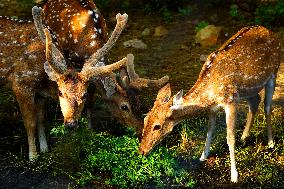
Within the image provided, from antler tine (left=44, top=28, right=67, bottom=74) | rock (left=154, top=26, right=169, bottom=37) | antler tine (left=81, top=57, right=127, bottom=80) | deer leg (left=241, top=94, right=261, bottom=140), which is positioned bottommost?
deer leg (left=241, top=94, right=261, bottom=140)

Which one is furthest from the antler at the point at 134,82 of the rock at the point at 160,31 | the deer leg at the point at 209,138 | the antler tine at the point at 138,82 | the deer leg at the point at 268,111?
the rock at the point at 160,31

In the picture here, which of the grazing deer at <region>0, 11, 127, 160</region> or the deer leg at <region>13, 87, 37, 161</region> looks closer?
the grazing deer at <region>0, 11, 127, 160</region>

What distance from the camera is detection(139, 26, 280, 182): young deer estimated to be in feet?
22.9

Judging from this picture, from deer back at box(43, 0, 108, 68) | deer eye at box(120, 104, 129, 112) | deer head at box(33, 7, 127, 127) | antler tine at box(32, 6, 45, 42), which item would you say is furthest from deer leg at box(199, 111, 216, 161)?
antler tine at box(32, 6, 45, 42)

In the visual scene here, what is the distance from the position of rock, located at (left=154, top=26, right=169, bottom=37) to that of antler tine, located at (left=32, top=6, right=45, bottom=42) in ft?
16.6

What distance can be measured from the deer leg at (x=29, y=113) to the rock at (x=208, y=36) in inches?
197

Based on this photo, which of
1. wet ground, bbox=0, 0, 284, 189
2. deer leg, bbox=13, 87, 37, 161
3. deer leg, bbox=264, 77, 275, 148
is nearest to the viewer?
deer leg, bbox=13, 87, 37, 161

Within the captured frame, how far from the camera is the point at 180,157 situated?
7660 millimetres

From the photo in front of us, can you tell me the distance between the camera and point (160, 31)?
39.4ft

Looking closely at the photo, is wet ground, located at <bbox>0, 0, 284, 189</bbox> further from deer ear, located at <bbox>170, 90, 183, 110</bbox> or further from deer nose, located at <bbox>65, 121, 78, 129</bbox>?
deer ear, located at <bbox>170, 90, 183, 110</bbox>

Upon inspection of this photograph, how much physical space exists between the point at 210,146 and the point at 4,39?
3478mm

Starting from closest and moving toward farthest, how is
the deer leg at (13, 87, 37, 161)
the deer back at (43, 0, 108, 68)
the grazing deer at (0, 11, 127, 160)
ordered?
the grazing deer at (0, 11, 127, 160)
the deer leg at (13, 87, 37, 161)
the deer back at (43, 0, 108, 68)

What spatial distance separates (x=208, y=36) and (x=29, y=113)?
17.0ft

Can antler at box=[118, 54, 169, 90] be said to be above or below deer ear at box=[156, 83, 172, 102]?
above
